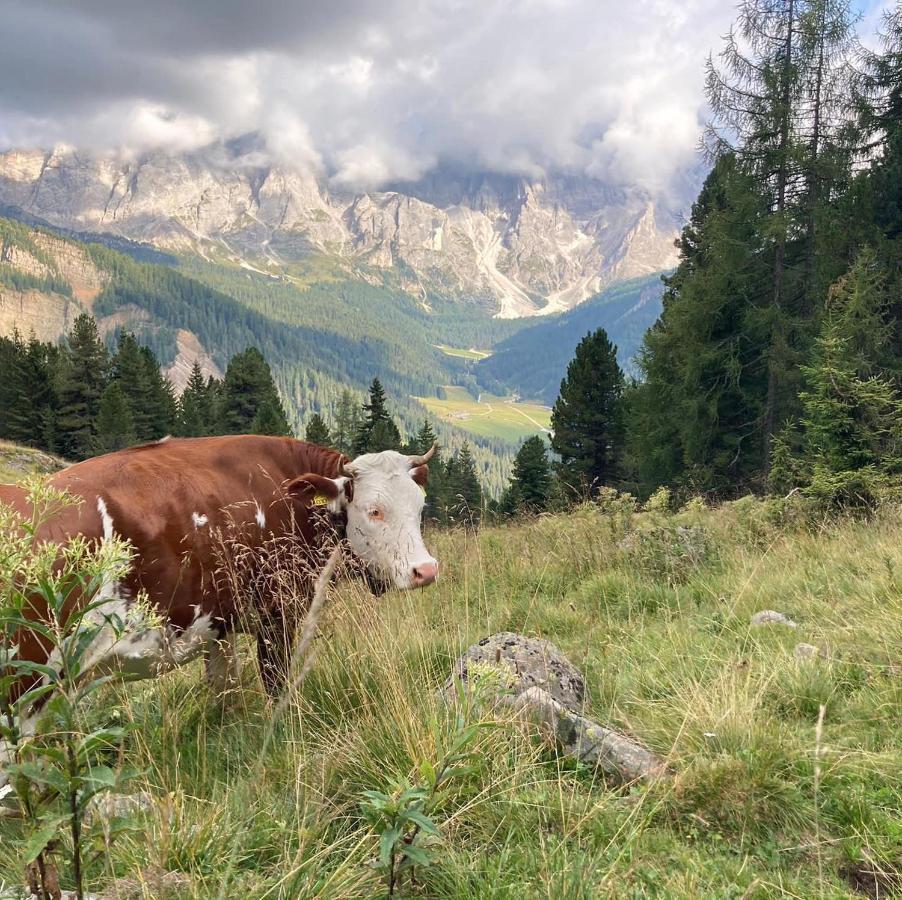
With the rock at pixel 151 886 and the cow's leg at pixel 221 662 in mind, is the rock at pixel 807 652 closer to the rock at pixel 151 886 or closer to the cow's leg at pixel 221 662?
the rock at pixel 151 886

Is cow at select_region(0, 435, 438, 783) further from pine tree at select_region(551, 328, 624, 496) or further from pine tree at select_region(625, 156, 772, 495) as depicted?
pine tree at select_region(551, 328, 624, 496)

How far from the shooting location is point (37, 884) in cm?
178

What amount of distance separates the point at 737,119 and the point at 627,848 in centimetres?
2317

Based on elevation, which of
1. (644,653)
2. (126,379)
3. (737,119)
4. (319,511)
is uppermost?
(737,119)

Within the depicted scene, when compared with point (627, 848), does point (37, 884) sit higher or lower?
higher

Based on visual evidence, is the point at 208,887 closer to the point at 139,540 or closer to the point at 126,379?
the point at 139,540

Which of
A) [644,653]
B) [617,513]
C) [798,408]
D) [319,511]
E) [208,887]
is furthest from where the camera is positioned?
[798,408]

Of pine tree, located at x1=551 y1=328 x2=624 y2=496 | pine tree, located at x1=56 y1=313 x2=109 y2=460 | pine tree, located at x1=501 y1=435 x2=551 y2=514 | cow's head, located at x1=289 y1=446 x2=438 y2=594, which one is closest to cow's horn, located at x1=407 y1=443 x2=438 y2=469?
cow's head, located at x1=289 y1=446 x2=438 y2=594

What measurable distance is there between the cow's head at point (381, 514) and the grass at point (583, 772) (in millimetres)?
417

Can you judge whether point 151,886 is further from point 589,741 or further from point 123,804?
point 589,741

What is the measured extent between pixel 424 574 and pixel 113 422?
47263 millimetres

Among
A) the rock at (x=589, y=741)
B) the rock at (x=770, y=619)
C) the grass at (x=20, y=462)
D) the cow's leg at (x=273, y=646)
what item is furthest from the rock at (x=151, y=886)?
the grass at (x=20, y=462)

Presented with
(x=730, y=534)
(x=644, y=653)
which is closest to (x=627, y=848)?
(x=644, y=653)

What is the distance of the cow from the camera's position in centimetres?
347
